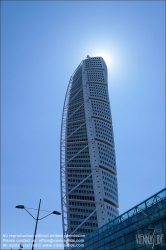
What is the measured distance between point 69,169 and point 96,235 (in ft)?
283

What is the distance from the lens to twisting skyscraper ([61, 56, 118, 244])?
111 m

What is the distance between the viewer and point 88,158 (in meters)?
123

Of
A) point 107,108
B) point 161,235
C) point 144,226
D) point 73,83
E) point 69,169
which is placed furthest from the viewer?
point 73,83

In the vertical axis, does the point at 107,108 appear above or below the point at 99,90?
below

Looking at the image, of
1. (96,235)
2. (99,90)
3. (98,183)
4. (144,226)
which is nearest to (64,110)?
(99,90)

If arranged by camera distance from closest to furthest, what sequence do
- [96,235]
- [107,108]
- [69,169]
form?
1. [96,235]
2. [69,169]
3. [107,108]

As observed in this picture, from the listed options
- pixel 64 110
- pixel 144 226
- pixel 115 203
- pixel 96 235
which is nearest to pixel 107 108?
pixel 64 110

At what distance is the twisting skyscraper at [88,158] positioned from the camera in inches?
4368

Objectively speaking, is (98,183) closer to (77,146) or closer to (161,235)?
(77,146)

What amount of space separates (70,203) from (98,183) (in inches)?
570

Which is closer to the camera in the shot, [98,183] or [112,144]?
[98,183]

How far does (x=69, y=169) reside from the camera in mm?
122812

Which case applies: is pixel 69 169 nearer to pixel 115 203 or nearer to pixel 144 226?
pixel 115 203

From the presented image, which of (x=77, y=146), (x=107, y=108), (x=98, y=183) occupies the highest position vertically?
(x=107, y=108)
